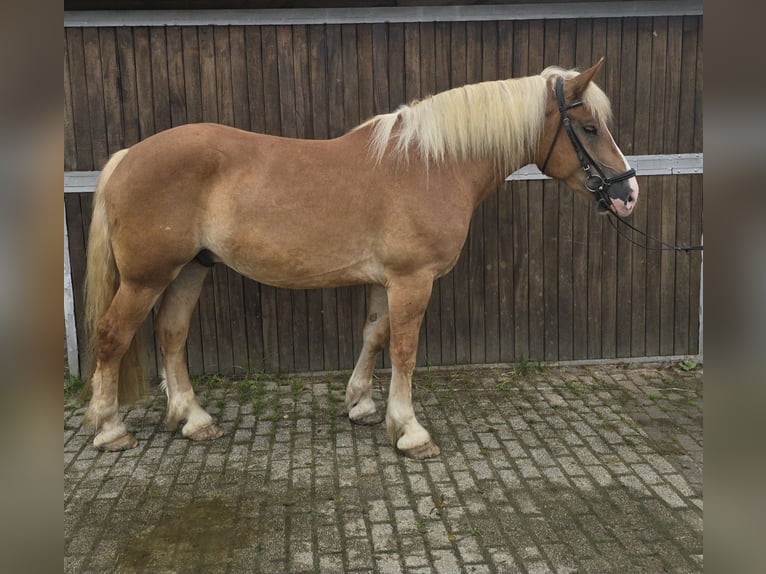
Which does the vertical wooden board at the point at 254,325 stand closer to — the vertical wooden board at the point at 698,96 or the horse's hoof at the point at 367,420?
the horse's hoof at the point at 367,420

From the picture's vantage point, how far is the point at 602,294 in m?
4.84

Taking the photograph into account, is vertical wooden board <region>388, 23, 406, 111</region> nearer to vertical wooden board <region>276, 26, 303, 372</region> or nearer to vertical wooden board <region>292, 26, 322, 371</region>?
vertical wooden board <region>292, 26, 322, 371</region>

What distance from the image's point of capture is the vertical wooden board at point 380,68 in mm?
4340

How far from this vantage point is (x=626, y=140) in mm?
4617

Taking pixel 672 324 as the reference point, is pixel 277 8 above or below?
above

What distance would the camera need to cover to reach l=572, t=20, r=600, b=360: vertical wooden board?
15.4ft

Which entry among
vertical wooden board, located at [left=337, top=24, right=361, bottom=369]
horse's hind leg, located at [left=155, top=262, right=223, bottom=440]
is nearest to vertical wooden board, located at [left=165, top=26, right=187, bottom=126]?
vertical wooden board, located at [left=337, top=24, right=361, bottom=369]

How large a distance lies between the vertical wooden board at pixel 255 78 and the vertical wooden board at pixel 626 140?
9.30 ft

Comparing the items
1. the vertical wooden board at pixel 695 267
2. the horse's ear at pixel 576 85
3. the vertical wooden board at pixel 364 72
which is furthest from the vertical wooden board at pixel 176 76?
the vertical wooden board at pixel 695 267
